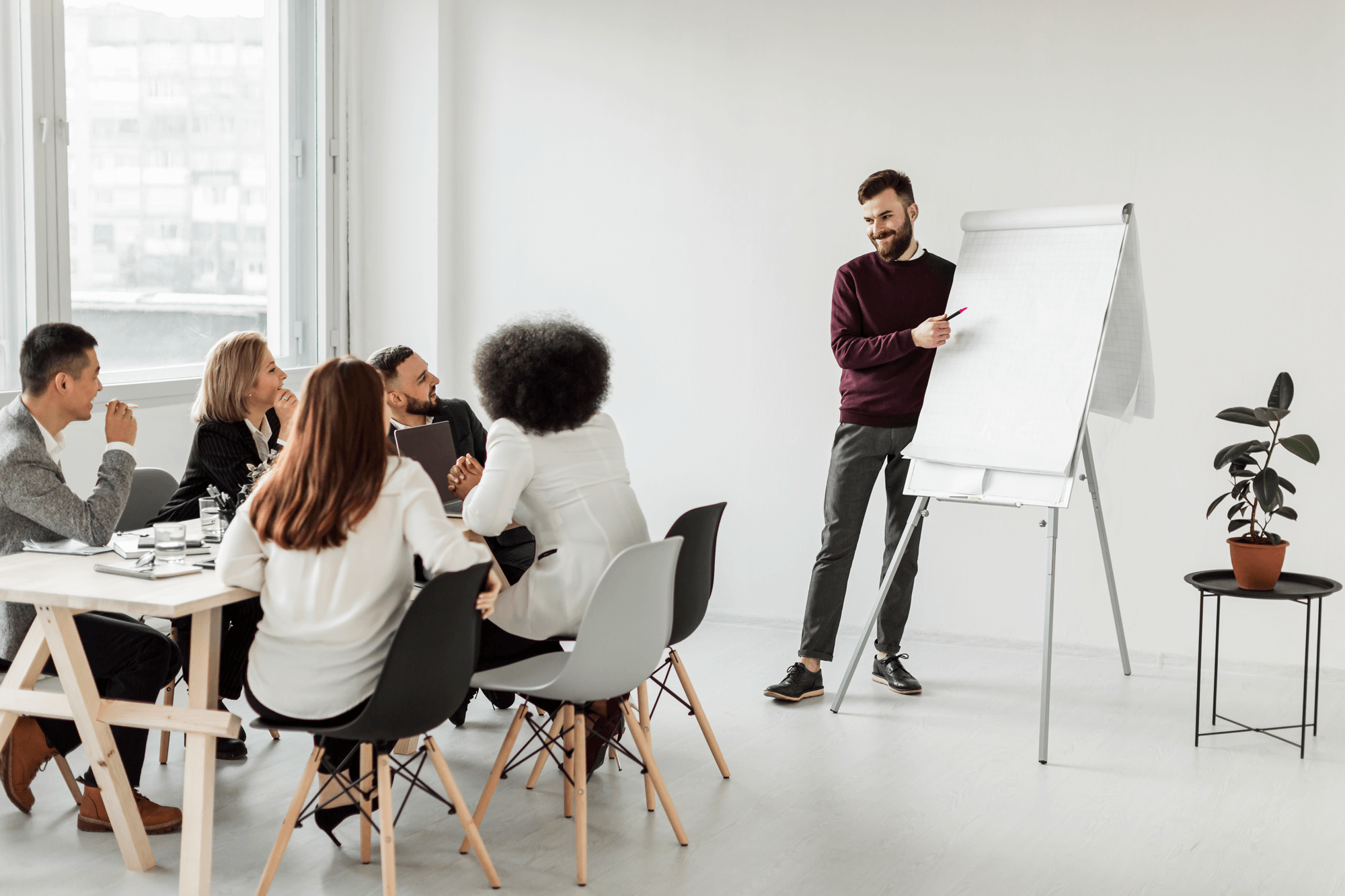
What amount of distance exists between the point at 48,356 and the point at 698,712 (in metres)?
1.84

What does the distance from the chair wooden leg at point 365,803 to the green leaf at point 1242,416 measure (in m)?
2.61

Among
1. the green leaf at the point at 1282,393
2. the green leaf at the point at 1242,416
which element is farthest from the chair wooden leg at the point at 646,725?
the green leaf at the point at 1282,393

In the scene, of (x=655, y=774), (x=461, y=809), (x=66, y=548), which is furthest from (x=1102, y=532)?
(x=66, y=548)

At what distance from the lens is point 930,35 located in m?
4.58

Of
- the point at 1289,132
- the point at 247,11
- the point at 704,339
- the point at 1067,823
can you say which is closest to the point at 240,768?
the point at 1067,823

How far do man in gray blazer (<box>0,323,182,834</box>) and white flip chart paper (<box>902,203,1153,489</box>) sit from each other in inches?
87.7

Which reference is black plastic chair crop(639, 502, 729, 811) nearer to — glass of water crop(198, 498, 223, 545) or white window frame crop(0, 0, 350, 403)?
glass of water crop(198, 498, 223, 545)

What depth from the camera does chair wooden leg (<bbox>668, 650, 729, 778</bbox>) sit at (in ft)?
10.4

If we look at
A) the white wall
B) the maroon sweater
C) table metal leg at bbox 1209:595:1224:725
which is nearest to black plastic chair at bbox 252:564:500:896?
the maroon sweater

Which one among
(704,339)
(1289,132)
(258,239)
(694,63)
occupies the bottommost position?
(704,339)

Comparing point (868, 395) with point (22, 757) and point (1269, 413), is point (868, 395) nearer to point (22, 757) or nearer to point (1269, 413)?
point (1269, 413)

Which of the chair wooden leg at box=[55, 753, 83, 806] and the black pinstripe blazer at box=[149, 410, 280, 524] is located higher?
the black pinstripe blazer at box=[149, 410, 280, 524]

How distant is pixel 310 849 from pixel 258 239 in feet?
9.99

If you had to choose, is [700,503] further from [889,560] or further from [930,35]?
[930,35]
